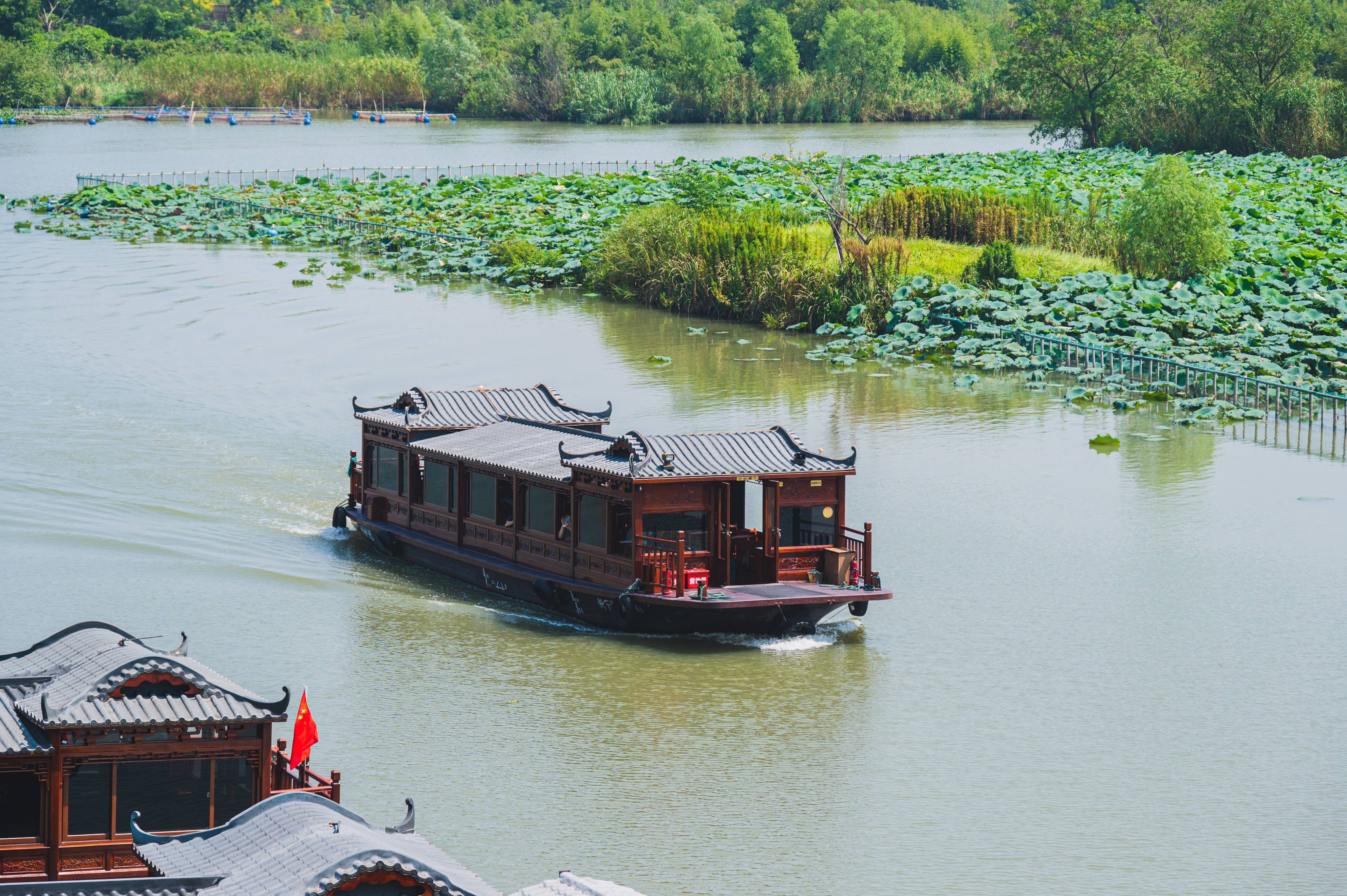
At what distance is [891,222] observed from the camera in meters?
53.4

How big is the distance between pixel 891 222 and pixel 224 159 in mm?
54386

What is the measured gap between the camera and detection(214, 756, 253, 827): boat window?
515 inches

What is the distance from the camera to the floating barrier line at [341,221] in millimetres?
61469

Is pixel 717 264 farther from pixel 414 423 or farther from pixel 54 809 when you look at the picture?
pixel 54 809

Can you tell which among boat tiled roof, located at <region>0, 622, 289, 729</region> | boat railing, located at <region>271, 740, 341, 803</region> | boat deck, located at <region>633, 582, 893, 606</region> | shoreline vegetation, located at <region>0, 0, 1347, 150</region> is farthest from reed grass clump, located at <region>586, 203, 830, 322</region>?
shoreline vegetation, located at <region>0, 0, 1347, 150</region>

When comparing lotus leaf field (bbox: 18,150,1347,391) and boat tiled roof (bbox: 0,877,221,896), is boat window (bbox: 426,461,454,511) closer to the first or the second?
boat tiled roof (bbox: 0,877,221,896)

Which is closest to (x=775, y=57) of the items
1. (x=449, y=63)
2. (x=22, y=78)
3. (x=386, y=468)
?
(x=449, y=63)

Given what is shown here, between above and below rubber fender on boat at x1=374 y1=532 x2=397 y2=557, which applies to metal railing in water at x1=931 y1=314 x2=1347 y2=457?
above

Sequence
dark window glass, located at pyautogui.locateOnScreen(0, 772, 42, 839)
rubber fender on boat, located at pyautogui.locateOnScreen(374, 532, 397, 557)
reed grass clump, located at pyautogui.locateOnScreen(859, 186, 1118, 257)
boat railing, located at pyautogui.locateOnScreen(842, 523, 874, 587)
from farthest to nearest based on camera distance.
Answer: reed grass clump, located at pyautogui.locateOnScreen(859, 186, 1118, 257), rubber fender on boat, located at pyautogui.locateOnScreen(374, 532, 397, 557), boat railing, located at pyautogui.locateOnScreen(842, 523, 874, 587), dark window glass, located at pyautogui.locateOnScreen(0, 772, 42, 839)

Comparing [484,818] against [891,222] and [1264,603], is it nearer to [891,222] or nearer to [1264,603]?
[1264,603]

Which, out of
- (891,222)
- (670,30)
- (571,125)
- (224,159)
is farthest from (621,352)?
(670,30)

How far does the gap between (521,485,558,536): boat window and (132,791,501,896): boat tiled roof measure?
1173 centimetres

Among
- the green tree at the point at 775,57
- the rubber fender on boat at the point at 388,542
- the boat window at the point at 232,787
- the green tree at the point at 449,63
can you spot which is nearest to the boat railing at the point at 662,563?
the rubber fender on boat at the point at 388,542

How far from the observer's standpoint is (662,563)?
22250 millimetres
